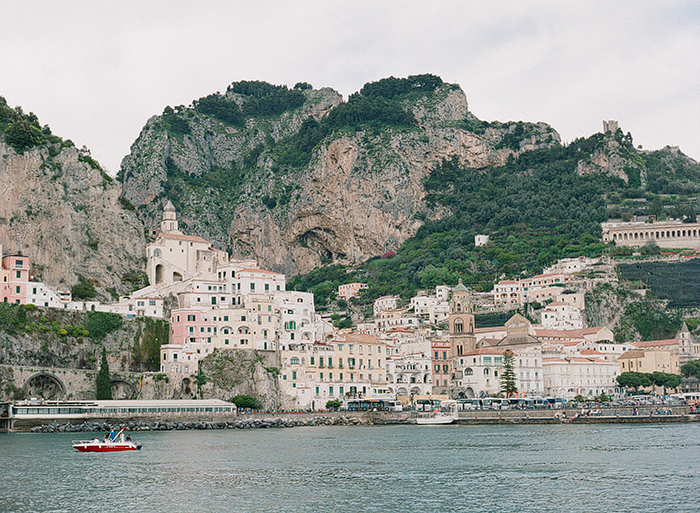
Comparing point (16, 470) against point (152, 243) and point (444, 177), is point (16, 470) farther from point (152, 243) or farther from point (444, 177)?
point (444, 177)

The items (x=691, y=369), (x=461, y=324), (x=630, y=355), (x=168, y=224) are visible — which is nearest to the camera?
(x=691, y=369)

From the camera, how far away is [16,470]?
173ft

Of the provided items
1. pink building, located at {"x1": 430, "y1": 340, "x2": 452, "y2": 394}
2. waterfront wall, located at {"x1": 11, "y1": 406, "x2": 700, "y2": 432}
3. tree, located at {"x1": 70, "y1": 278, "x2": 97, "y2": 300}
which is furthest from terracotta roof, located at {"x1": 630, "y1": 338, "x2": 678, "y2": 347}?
tree, located at {"x1": 70, "y1": 278, "x2": 97, "y2": 300}

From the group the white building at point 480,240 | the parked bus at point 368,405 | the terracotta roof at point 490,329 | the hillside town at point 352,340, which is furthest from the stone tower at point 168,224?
the white building at point 480,240

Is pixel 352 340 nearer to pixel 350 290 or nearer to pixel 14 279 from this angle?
pixel 14 279

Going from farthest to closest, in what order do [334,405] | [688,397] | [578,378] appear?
[578,378] < [688,397] < [334,405]

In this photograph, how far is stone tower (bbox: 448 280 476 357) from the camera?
382 feet

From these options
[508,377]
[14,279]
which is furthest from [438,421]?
[14,279]

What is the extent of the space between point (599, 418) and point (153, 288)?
50.3 m

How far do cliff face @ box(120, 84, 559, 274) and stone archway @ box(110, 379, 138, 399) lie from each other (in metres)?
81.4

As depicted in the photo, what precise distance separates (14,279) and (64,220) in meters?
14.4

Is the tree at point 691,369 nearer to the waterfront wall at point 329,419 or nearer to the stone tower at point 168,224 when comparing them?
the waterfront wall at point 329,419

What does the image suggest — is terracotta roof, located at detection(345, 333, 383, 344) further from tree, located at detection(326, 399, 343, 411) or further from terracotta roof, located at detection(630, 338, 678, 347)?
terracotta roof, located at detection(630, 338, 678, 347)

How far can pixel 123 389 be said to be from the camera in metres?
93.0
